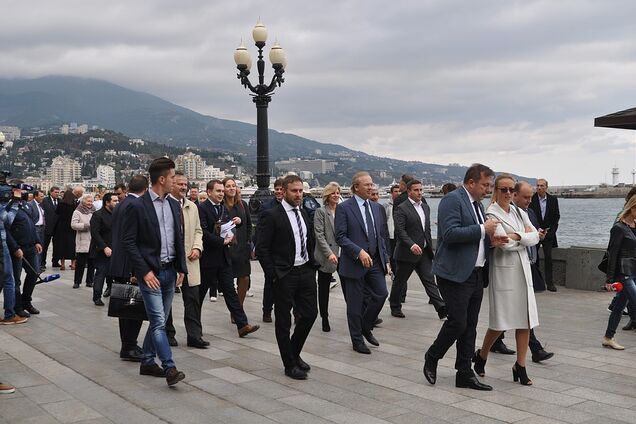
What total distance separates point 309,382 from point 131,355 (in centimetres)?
199

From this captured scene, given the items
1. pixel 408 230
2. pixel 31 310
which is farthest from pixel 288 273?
pixel 31 310

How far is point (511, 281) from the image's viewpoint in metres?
5.78

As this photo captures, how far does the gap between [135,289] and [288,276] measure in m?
1.38

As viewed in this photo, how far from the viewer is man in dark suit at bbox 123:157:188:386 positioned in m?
5.76

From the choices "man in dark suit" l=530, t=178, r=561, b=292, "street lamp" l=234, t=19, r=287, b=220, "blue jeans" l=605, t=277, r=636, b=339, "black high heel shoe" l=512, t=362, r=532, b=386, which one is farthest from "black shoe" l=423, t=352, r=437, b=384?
"street lamp" l=234, t=19, r=287, b=220

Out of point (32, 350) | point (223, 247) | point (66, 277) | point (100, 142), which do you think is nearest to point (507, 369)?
point (223, 247)

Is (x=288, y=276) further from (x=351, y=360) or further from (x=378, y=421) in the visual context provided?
(x=378, y=421)

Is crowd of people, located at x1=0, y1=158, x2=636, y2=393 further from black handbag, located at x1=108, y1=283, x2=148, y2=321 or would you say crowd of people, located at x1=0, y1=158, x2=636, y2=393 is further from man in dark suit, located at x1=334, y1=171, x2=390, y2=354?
black handbag, located at x1=108, y1=283, x2=148, y2=321

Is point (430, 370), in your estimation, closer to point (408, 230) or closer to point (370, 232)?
point (370, 232)

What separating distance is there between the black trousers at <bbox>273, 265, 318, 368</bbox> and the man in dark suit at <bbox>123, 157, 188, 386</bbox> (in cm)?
92

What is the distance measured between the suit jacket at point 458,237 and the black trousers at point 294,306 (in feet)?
3.99

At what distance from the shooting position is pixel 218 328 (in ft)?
28.5

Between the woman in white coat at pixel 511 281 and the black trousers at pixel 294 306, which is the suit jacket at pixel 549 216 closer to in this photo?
the woman in white coat at pixel 511 281

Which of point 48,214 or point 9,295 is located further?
point 48,214
